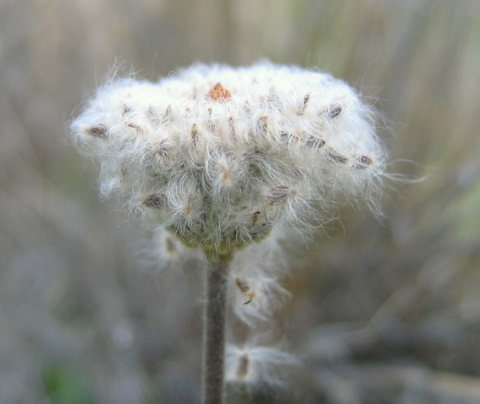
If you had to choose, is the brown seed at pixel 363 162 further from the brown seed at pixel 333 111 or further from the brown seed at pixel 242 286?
the brown seed at pixel 242 286

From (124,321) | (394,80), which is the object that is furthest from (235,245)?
(394,80)

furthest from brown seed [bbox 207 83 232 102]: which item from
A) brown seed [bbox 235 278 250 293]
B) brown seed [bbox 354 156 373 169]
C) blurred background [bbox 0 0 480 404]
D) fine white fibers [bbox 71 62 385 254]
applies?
blurred background [bbox 0 0 480 404]

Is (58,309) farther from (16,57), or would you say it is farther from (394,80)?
(394,80)

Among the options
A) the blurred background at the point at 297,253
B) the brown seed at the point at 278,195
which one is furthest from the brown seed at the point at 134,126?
the blurred background at the point at 297,253

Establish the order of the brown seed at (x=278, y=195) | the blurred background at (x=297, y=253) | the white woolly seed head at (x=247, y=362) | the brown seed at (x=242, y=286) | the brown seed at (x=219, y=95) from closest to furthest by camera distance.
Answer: the brown seed at (x=278, y=195), the brown seed at (x=219, y=95), the brown seed at (x=242, y=286), the white woolly seed head at (x=247, y=362), the blurred background at (x=297, y=253)

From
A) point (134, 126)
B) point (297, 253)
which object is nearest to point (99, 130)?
point (134, 126)

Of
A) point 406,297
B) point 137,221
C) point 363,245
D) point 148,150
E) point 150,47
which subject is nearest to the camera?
point 148,150

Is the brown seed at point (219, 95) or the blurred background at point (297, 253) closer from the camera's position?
Answer: the brown seed at point (219, 95)
